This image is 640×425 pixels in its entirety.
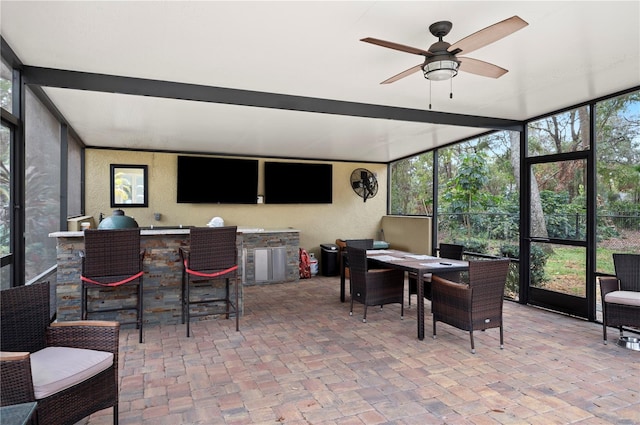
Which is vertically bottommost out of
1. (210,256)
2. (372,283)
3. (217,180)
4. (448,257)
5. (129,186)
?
(372,283)

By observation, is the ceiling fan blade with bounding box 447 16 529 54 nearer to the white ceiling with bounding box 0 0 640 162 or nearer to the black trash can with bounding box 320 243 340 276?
the white ceiling with bounding box 0 0 640 162

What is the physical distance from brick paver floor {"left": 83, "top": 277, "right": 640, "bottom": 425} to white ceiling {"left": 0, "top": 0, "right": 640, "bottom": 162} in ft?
8.64

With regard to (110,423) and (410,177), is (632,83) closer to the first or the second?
(410,177)

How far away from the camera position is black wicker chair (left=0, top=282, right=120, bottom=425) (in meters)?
1.86

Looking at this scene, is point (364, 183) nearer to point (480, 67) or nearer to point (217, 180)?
point (217, 180)

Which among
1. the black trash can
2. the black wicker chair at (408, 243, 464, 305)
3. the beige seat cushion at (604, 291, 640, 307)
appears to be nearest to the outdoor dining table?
the black wicker chair at (408, 243, 464, 305)

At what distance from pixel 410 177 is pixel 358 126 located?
3136 mm

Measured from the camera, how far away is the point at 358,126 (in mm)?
5668

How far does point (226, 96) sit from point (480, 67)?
2476 millimetres

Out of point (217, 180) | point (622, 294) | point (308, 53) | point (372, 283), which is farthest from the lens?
point (217, 180)

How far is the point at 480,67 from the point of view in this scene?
2.94m

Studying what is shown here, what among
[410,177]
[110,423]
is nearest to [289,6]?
[110,423]

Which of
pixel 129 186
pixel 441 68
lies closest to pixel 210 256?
pixel 441 68

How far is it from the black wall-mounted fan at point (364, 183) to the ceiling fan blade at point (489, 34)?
6.27 meters
